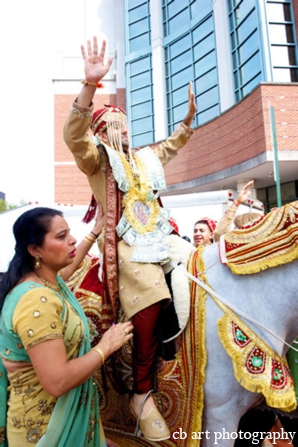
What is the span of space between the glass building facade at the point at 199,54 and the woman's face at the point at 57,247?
40.4 ft

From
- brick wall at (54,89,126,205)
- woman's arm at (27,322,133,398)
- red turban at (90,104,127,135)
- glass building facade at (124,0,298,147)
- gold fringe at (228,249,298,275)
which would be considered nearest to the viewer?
woman's arm at (27,322,133,398)

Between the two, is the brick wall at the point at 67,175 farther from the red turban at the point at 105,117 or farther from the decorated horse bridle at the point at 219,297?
the decorated horse bridle at the point at 219,297

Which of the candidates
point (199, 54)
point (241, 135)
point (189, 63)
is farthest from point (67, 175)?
point (241, 135)

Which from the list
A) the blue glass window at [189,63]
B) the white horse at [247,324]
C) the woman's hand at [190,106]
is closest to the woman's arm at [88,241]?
the white horse at [247,324]

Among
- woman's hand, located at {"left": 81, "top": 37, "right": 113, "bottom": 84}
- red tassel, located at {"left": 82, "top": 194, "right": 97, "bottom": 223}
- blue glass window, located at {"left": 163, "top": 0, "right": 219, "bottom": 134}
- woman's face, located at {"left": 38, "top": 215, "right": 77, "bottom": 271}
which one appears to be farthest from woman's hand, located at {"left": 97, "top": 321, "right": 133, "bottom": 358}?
blue glass window, located at {"left": 163, "top": 0, "right": 219, "bottom": 134}

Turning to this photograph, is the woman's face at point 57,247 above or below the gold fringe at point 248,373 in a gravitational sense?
above

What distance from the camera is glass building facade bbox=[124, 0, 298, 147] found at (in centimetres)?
1225

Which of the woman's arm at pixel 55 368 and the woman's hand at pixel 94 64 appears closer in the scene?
the woman's arm at pixel 55 368

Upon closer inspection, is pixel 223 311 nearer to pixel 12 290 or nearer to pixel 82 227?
pixel 12 290

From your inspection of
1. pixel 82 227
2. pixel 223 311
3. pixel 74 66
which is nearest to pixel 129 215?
pixel 223 311

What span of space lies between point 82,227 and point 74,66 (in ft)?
65.5

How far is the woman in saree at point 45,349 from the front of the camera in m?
1.36

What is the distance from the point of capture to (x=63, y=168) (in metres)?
22.4

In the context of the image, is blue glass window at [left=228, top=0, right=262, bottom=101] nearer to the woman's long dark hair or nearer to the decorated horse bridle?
the decorated horse bridle
